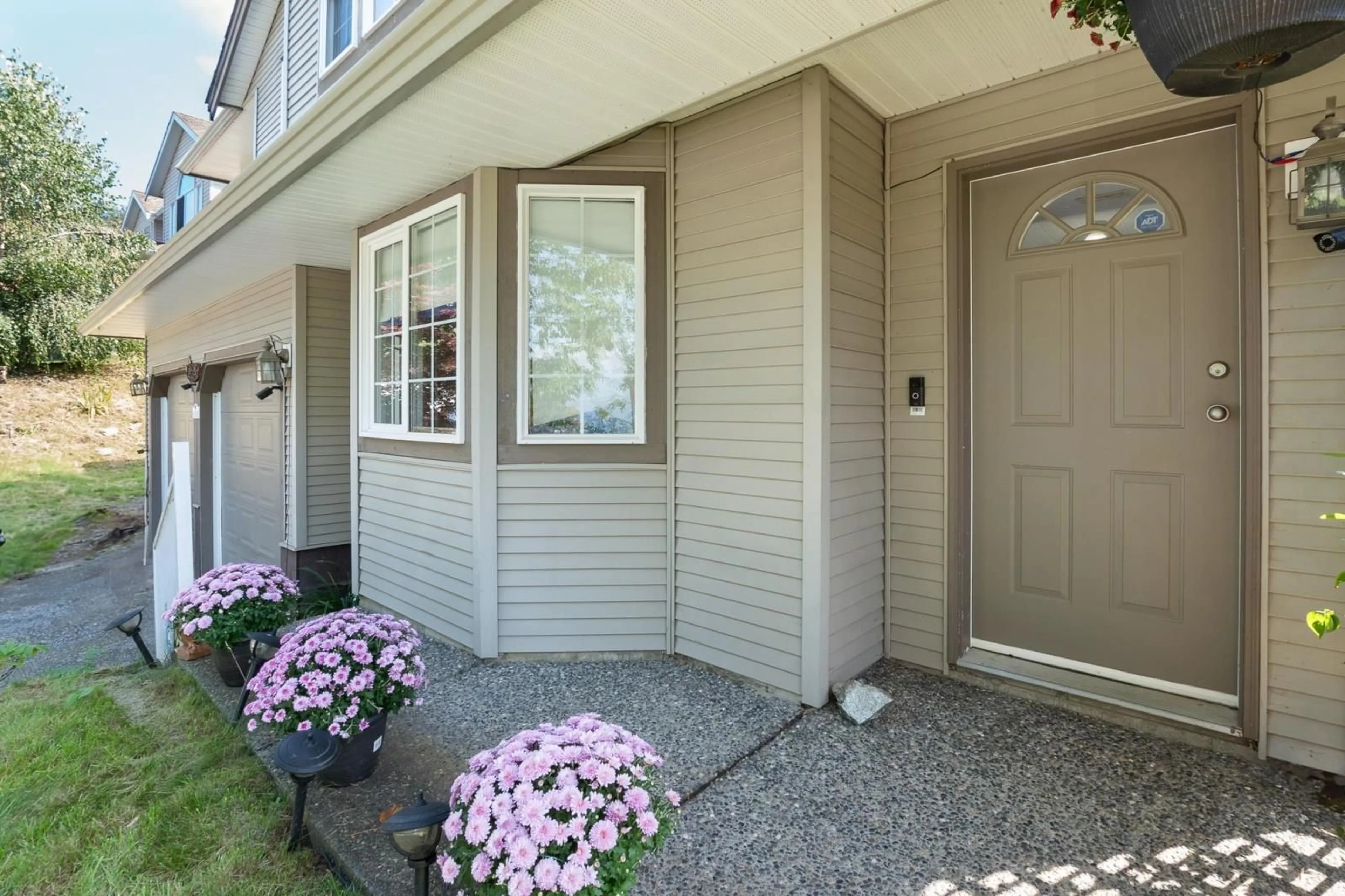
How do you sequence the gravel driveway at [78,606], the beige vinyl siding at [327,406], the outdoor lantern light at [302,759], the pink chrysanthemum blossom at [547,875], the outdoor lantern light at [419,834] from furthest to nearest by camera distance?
1. the beige vinyl siding at [327,406]
2. the gravel driveway at [78,606]
3. the outdoor lantern light at [302,759]
4. the outdoor lantern light at [419,834]
5. the pink chrysanthemum blossom at [547,875]

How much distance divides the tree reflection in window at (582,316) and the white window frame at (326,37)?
3.09m

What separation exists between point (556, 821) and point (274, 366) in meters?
5.13

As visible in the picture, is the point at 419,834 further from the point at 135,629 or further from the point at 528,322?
the point at 135,629

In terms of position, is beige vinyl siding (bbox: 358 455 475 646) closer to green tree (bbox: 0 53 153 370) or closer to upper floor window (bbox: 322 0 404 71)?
upper floor window (bbox: 322 0 404 71)

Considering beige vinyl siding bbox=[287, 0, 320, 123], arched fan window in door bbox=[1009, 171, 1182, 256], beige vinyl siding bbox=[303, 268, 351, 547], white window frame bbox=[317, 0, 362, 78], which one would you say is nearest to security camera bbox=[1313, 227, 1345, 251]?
arched fan window in door bbox=[1009, 171, 1182, 256]

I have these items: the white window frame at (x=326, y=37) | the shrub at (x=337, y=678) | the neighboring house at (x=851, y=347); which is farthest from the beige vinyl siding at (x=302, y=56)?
the shrub at (x=337, y=678)

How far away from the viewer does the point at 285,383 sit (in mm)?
5340

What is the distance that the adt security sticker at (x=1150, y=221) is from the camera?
248cm

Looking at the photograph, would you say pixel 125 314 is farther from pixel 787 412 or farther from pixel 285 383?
pixel 787 412

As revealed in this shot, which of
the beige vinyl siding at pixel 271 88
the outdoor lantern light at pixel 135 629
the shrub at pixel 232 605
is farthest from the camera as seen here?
the beige vinyl siding at pixel 271 88

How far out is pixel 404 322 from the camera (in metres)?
4.02

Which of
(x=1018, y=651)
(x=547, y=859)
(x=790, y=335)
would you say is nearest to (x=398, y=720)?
(x=547, y=859)

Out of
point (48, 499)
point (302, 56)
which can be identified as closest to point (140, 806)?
point (302, 56)

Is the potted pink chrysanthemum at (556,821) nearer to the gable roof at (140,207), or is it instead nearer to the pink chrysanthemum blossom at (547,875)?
the pink chrysanthemum blossom at (547,875)
